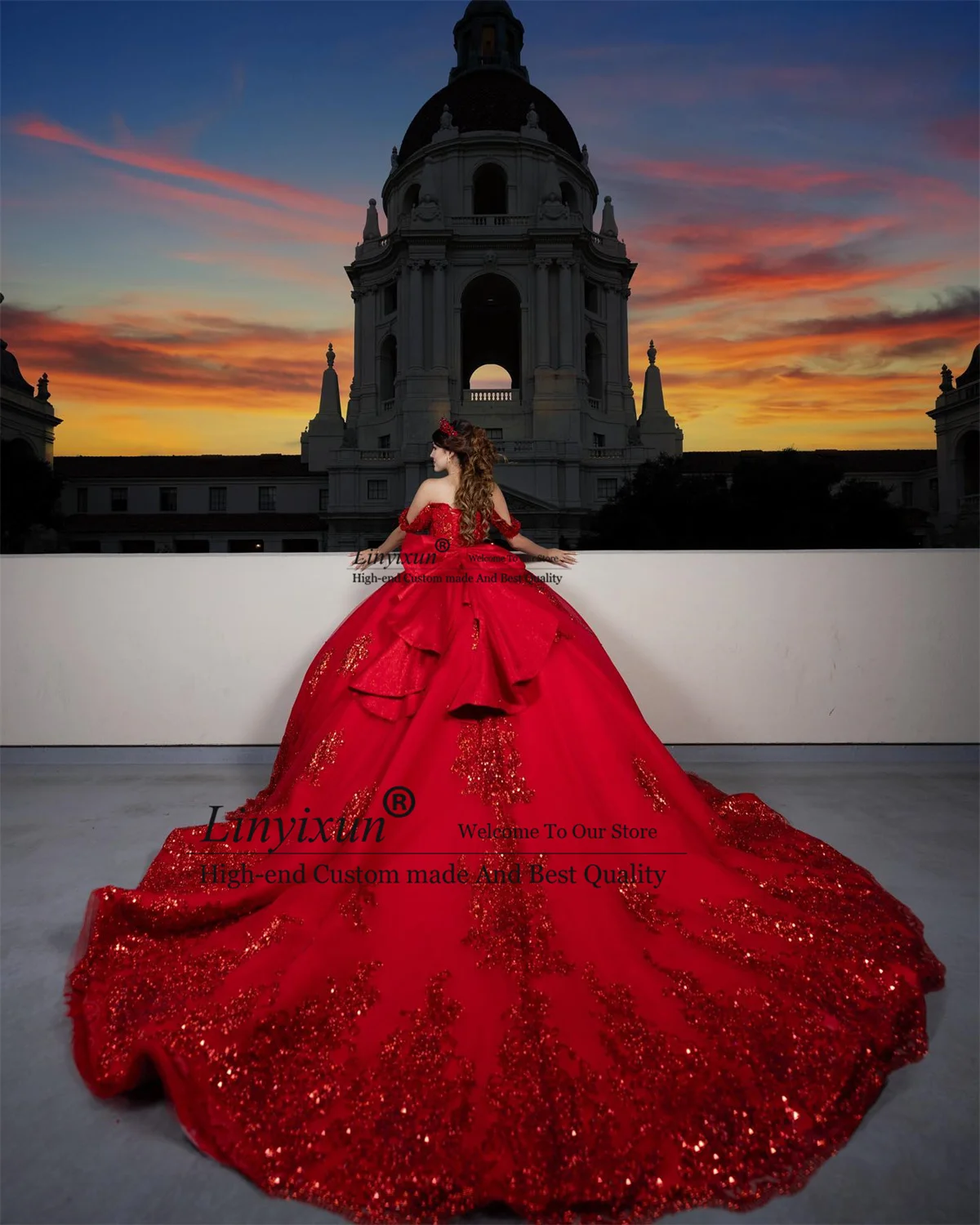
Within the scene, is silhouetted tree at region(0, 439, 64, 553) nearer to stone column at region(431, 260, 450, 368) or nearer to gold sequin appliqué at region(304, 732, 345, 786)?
stone column at region(431, 260, 450, 368)

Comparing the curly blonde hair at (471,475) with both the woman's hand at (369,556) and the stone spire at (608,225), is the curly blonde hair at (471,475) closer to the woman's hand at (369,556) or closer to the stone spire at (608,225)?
the woman's hand at (369,556)

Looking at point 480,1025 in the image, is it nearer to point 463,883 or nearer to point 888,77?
point 463,883

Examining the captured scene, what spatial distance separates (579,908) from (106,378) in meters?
21.6

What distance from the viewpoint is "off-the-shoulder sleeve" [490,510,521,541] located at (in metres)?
2.02

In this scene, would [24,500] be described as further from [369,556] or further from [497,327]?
[369,556]

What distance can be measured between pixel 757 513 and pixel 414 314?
916 cm

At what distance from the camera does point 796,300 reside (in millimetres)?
20250

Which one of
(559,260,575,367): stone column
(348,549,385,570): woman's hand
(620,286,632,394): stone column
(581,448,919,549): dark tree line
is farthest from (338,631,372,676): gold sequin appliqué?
(620,286,632,394): stone column

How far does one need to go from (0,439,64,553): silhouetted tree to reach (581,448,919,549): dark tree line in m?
11.2

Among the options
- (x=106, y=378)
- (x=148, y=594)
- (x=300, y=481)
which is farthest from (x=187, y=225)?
(x=148, y=594)

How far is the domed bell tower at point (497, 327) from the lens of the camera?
16953mm

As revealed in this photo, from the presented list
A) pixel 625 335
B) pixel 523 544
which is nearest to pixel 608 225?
pixel 625 335

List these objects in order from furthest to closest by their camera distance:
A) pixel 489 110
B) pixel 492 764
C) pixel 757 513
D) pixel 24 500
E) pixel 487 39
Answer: pixel 487 39, pixel 489 110, pixel 757 513, pixel 24 500, pixel 492 764

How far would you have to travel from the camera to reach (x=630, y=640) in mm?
3123
